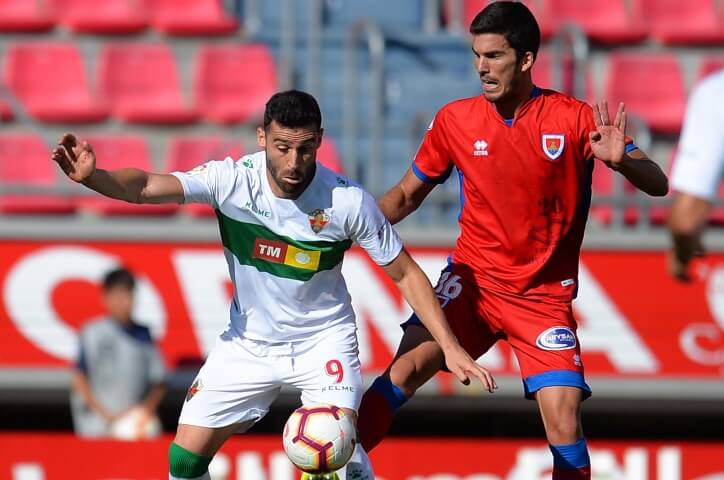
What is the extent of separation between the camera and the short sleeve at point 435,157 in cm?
598

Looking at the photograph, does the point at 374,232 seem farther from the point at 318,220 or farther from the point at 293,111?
the point at 293,111

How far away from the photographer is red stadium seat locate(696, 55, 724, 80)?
10867 millimetres

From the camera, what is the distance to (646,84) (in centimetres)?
1081

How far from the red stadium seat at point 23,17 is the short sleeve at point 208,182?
5975mm

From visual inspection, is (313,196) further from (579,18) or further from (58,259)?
(579,18)

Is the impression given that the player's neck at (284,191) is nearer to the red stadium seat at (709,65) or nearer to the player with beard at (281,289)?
the player with beard at (281,289)

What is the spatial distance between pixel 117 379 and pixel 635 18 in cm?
561

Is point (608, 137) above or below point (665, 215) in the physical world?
above

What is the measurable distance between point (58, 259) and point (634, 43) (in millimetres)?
5234

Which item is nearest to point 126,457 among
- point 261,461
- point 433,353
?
point 261,461

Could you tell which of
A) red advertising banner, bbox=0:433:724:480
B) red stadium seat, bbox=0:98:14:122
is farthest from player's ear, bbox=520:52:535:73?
red stadium seat, bbox=0:98:14:122

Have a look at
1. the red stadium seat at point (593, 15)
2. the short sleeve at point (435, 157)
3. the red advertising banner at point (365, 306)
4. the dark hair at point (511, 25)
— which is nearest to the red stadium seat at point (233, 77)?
the red advertising banner at point (365, 306)

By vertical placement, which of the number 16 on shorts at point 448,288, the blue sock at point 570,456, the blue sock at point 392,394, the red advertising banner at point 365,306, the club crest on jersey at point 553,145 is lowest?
the red advertising banner at point 365,306

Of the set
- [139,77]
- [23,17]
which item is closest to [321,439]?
[139,77]
